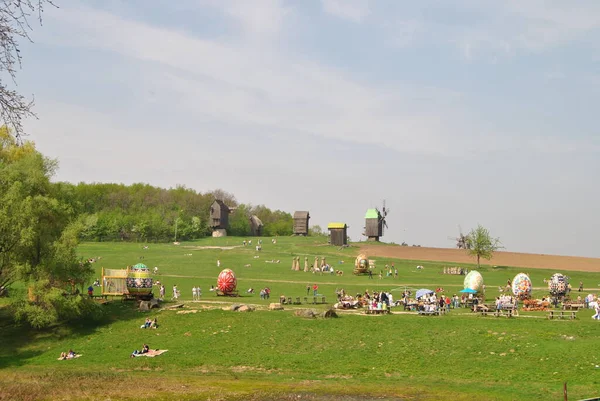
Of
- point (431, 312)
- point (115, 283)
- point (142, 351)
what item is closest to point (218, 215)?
point (115, 283)

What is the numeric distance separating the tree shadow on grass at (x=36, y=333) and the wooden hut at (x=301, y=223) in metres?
128

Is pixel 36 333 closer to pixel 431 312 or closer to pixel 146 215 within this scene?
pixel 431 312

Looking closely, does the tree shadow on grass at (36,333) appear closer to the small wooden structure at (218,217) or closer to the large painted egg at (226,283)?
the large painted egg at (226,283)

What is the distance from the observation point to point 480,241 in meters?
105

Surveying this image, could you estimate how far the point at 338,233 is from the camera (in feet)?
488

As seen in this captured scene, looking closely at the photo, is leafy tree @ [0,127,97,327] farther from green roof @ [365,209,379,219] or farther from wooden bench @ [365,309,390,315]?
green roof @ [365,209,379,219]

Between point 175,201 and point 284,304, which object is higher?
point 175,201

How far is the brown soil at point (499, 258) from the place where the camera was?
111m

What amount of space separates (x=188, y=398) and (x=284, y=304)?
31.4 m

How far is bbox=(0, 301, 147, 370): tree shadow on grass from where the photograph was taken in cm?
4581

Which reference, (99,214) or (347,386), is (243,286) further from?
(99,214)

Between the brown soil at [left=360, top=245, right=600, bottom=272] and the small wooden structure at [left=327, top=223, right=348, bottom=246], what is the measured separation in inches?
321

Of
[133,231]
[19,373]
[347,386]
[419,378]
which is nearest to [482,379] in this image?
[419,378]

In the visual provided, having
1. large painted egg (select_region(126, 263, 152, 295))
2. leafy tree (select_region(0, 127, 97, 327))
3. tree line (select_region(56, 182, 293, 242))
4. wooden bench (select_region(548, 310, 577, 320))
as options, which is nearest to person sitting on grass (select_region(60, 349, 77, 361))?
leafy tree (select_region(0, 127, 97, 327))
